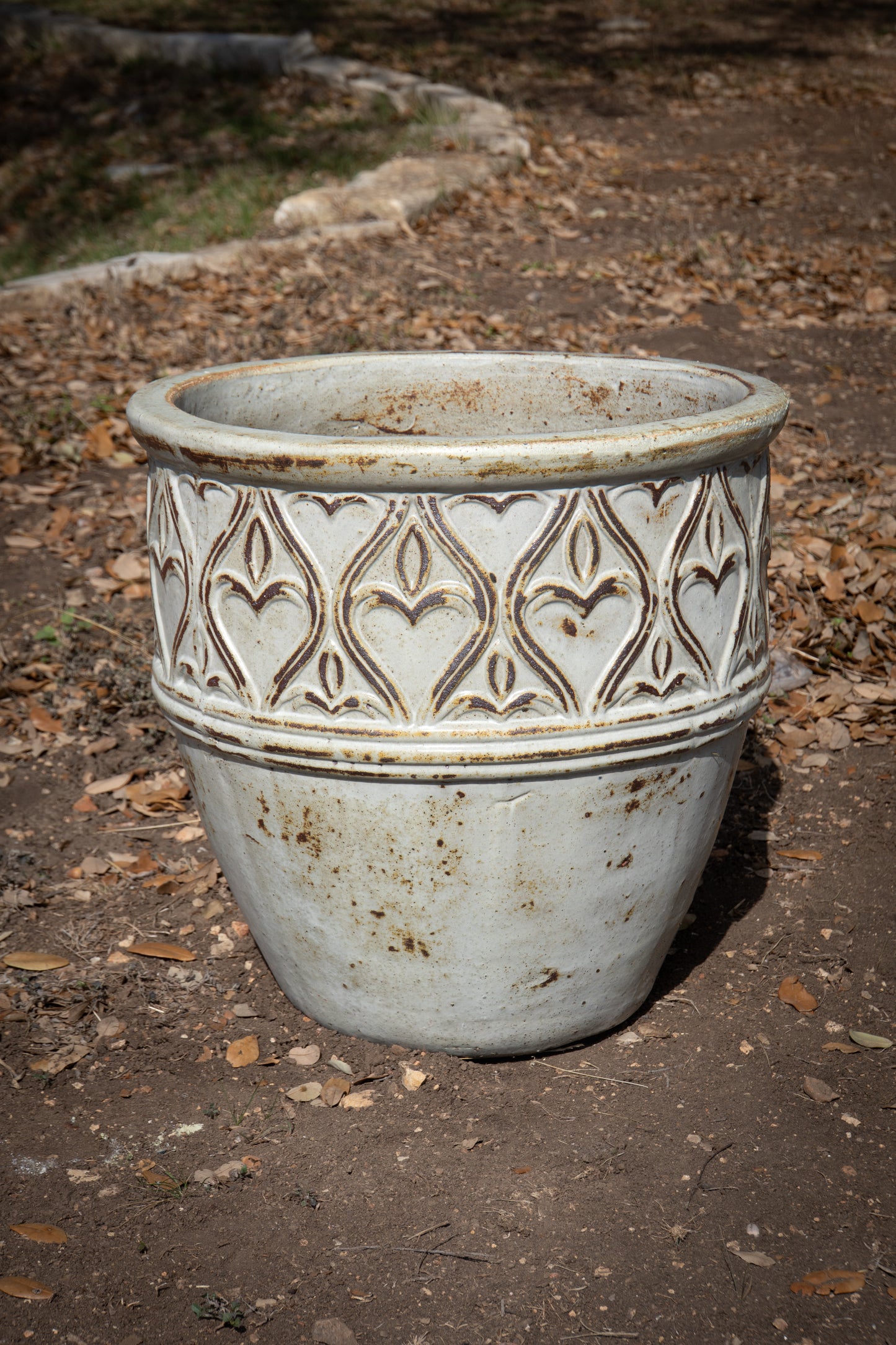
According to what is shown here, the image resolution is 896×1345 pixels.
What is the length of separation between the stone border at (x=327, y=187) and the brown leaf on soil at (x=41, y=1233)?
19.5 ft

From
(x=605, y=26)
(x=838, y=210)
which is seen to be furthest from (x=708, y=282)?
(x=605, y=26)

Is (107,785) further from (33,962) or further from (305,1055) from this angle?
(305,1055)

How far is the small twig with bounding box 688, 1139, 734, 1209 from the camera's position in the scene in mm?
2086

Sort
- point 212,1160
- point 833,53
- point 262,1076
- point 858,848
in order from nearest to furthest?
point 212,1160, point 262,1076, point 858,848, point 833,53

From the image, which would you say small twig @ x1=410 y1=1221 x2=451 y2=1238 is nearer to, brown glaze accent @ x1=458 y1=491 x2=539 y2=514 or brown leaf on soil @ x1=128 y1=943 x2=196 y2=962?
brown leaf on soil @ x1=128 y1=943 x2=196 y2=962

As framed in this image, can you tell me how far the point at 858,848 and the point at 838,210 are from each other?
19.0ft

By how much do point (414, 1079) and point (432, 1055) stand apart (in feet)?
0.23

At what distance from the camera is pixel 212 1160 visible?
2184 mm

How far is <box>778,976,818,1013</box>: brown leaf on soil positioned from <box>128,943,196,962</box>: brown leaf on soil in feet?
4.46

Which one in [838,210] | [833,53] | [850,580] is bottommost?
[850,580]

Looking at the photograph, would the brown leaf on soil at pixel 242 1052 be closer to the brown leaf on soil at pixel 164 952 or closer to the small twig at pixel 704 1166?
the brown leaf on soil at pixel 164 952

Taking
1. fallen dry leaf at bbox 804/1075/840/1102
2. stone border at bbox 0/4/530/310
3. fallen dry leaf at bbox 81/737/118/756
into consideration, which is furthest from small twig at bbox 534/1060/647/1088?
stone border at bbox 0/4/530/310

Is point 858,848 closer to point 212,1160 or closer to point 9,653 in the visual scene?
point 212,1160

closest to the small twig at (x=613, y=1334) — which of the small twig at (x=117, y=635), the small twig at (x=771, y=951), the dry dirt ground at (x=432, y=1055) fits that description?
the dry dirt ground at (x=432, y=1055)
